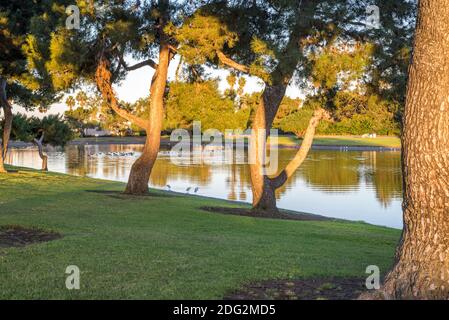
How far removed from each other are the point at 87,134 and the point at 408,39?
8823cm

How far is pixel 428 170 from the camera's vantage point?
5.34 m

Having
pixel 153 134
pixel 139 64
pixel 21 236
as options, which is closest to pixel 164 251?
pixel 21 236

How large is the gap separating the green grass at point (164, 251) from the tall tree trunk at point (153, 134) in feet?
14.0

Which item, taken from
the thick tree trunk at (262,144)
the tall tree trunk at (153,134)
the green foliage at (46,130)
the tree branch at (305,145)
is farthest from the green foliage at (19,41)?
the green foliage at (46,130)

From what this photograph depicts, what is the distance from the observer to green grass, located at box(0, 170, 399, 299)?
5.85 metres

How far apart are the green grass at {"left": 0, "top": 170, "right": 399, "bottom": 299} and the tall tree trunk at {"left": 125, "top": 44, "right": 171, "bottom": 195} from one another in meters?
4.27

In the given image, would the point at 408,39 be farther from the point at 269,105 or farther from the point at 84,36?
the point at 84,36

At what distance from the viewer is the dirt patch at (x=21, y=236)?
8430mm

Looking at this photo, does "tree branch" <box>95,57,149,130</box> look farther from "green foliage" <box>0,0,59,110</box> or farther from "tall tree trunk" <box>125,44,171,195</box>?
"green foliage" <box>0,0,59,110</box>

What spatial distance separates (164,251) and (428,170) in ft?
12.8

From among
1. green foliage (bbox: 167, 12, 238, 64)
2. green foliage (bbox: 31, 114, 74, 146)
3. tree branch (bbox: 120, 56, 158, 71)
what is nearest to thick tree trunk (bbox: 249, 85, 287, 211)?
green foliage (bbox: 167, 12, 238, 64)

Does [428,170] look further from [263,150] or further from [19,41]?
[19,41]

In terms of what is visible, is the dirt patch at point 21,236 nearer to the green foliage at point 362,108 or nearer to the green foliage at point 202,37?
the green foliage at point 202,37
